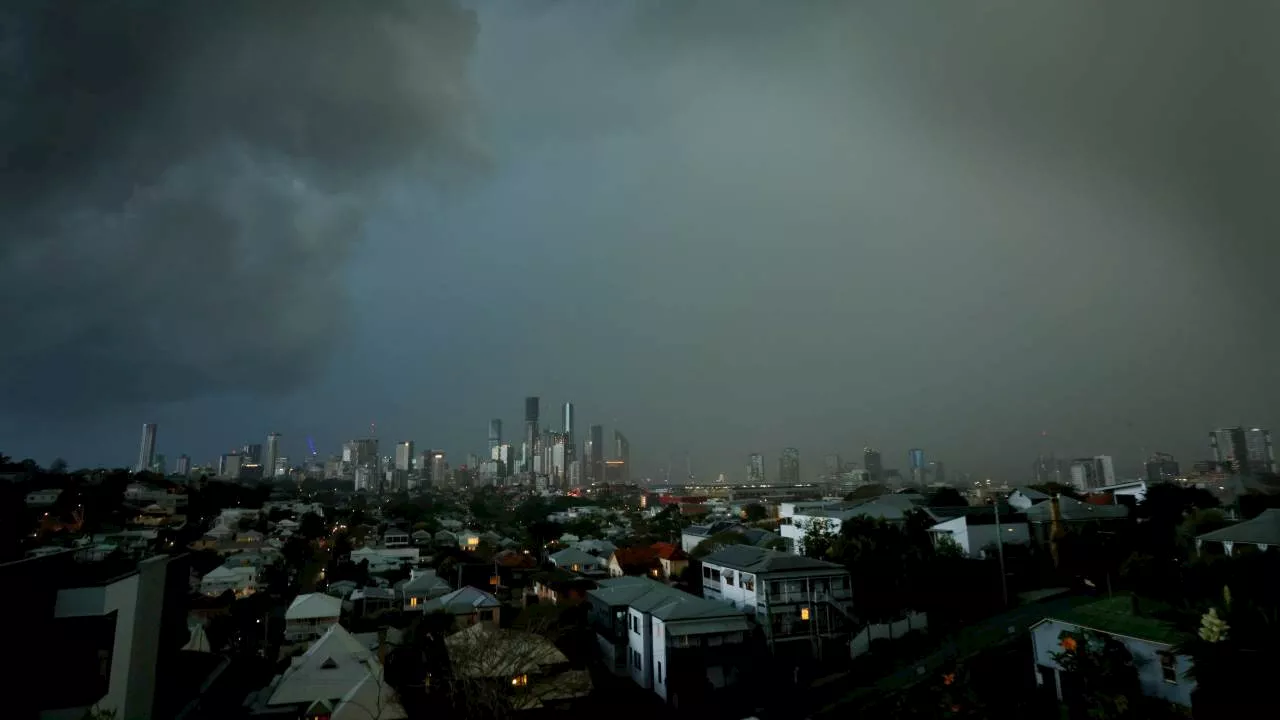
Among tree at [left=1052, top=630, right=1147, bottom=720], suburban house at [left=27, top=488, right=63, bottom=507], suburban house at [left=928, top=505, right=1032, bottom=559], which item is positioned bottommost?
tree at [left=1052, top=630, right=1147, bottom=720]

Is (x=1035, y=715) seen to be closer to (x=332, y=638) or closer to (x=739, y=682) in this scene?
(x=739, y=682)

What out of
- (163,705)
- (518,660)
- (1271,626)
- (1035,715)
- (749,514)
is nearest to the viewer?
(1271,626)

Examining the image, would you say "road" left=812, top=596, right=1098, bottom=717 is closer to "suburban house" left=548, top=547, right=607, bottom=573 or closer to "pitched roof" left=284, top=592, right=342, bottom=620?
"pitched roof" left=284, top=592, right=342, bottom=620

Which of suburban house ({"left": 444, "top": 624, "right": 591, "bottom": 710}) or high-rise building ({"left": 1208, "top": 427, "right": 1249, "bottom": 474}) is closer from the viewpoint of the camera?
suburban house ({"left": 444, "top": 624, "right": 591, "bottom": 710})

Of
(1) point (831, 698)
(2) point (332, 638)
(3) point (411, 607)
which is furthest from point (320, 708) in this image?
(3) point (411, 607)

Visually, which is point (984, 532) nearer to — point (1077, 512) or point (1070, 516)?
point (1070, 516)

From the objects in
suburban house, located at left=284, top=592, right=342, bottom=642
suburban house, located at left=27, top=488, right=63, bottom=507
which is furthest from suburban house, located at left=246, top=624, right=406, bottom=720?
suburban house, located at left=27, top=488, right=63, bottom=507

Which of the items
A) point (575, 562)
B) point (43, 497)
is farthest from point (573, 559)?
point (43, 497)
